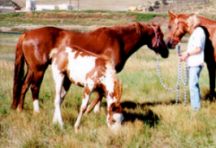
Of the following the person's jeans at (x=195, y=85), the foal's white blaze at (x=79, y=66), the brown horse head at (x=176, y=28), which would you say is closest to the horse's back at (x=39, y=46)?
the foal's white blaze at (x=79, y=66)

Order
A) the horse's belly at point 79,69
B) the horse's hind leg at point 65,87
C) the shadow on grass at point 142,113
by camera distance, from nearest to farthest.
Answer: the horse's belly at point 79,69, the shadow on grass at point 142,113, the horse's hind leg at point 65,87

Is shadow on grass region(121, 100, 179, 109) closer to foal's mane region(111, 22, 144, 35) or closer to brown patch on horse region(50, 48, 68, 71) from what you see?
foal's mane region(111, 22, 144, 35)

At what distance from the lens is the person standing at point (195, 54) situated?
9172mm

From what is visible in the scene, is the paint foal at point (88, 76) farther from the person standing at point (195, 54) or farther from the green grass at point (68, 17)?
the green grass at point (68, 17)

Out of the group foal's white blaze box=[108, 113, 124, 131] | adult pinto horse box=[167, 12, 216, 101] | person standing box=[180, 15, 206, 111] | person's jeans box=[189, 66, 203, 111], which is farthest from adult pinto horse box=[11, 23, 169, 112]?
foal's white blaze box=[108, 113, 124, 131]

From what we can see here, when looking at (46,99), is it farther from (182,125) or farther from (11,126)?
(182,125)

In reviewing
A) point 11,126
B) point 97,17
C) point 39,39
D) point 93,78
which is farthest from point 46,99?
point 97,17

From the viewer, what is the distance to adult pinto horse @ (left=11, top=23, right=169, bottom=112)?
9773 mm

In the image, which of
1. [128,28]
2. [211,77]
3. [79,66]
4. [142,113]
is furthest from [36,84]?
[211,77]

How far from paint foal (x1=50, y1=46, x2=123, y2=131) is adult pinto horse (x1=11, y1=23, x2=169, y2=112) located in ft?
3.47

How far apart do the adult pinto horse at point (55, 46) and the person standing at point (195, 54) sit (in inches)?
58.8

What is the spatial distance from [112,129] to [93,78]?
104 cm

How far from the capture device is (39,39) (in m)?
9.79

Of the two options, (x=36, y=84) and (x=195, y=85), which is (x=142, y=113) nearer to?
(x=195, y=85)
